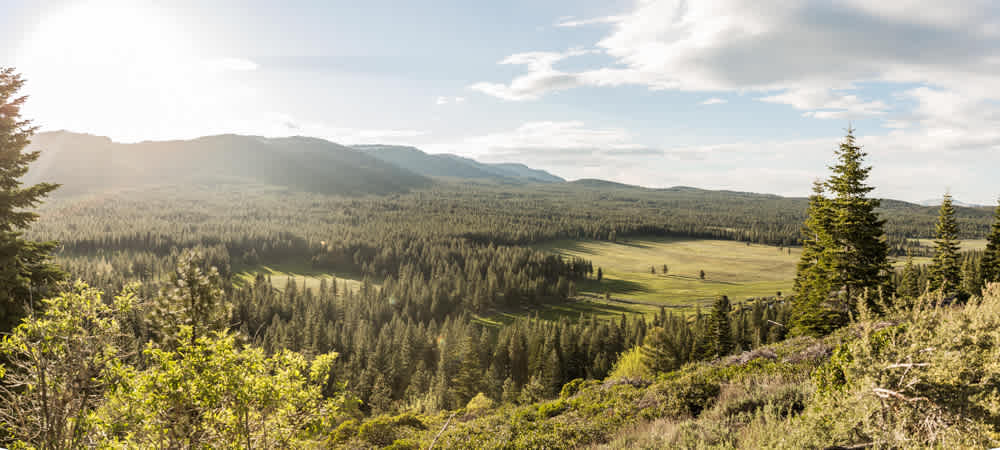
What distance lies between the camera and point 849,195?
3053 cm

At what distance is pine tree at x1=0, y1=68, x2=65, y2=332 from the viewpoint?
717 inches

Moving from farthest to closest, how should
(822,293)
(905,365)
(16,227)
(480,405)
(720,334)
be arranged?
1. (720,334)
2. (480,405)
3. (822,293)
4. (16,227)
5. (905,365)

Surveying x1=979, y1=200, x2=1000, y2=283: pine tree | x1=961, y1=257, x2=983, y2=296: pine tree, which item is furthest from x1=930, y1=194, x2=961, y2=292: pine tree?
x1=961, y1=257, x2=983, y2=296: pine tree

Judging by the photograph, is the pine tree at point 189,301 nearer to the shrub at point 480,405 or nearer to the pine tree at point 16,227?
the pine tree at point 16,227

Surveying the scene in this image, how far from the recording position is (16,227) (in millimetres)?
19234

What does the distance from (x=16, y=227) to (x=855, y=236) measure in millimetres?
48612

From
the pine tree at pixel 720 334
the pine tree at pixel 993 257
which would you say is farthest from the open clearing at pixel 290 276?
the pine tree at pixel 993 257

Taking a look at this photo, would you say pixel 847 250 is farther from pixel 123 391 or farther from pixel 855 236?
pixel 123 391

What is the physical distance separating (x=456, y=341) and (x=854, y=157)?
6886 cm

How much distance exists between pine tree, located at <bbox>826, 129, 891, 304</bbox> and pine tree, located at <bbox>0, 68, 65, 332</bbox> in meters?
46.5

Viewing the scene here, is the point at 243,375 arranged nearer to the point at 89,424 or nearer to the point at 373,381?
the point at 89,424

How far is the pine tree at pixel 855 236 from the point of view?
29.7m

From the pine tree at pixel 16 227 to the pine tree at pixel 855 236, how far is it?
46476 mm

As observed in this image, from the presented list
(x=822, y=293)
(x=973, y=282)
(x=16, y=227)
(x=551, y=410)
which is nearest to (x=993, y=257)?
(x=973, y=282)
